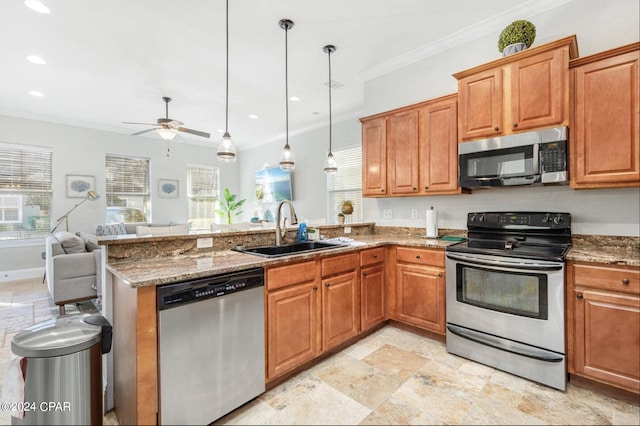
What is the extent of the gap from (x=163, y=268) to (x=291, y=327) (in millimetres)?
946

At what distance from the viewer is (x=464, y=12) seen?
2.70m

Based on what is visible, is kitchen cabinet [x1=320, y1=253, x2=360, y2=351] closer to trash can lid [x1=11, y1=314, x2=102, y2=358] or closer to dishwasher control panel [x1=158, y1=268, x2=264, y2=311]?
dishwasher control panel [x1=158, y1=268, x2=264, y2=311]

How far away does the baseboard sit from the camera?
5176 mm

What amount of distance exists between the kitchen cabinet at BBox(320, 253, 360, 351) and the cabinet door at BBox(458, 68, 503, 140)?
154 cm

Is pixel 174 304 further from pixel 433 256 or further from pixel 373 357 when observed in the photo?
pixel 433 256

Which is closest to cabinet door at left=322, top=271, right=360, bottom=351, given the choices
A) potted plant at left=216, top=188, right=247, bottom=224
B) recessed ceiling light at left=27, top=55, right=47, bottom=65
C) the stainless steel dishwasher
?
the stainless steel dishwasher

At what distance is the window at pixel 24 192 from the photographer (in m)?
5.25

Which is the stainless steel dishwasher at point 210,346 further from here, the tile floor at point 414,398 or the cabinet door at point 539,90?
the cabinet door at point 539,90

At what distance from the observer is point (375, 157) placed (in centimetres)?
350

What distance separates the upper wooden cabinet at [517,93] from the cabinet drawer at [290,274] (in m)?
1.84

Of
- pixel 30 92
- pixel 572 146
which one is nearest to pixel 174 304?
pixel 572 146

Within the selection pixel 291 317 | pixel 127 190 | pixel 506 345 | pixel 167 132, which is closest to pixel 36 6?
pixel 167 132

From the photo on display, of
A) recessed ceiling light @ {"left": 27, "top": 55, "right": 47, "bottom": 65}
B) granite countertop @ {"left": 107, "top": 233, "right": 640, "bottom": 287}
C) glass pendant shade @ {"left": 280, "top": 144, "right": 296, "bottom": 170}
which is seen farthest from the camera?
recessed ceiling light @ {"left": 27, "top": 55, "right": 47, "bottom": 65}

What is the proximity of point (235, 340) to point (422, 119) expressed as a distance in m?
2.69
